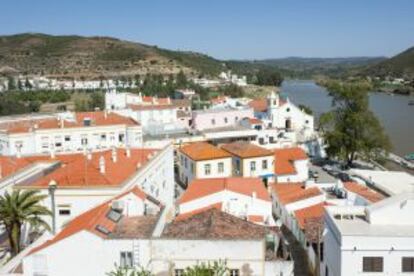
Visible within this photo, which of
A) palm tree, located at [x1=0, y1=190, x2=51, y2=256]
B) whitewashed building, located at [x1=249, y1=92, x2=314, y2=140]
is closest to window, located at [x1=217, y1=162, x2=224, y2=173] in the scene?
whitewashed building, located at [x1=249, y1=92, x2=314, y2=140]

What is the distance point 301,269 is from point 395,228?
7.34 m

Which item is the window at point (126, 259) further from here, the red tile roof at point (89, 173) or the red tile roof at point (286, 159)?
the red tile roof at point (286, 159)

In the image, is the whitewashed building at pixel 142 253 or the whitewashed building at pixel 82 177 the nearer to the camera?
the whitewashed building at pixel 142 253

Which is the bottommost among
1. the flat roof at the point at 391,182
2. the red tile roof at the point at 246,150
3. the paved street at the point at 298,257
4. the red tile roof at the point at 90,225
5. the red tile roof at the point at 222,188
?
the paved street at the point at 298,257

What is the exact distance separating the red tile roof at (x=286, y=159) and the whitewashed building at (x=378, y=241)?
75.7 feet

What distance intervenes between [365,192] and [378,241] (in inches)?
435

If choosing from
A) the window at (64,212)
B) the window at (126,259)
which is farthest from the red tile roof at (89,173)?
the window at (126,259)

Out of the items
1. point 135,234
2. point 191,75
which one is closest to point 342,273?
point 135,234

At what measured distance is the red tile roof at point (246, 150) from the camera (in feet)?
134

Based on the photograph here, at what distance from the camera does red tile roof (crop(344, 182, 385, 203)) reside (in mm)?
24906

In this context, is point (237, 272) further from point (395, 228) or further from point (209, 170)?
point (209, 170)

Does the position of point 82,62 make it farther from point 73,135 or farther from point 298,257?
point 298,257

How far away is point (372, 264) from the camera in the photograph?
16.9 meters

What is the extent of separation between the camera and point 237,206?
2784 cm
